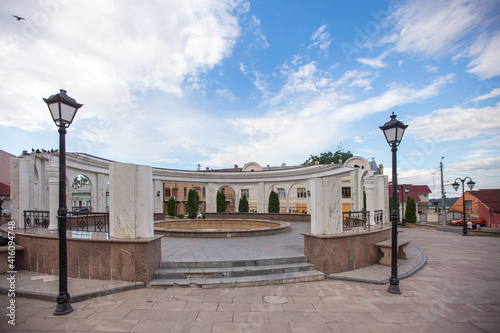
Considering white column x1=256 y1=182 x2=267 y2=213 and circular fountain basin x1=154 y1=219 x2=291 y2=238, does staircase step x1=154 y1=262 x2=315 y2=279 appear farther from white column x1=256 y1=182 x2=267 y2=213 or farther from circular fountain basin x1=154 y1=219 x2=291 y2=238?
white column x1=256 y1=182 x2=267 y2=213

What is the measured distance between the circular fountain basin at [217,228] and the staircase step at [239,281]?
16.3 feet

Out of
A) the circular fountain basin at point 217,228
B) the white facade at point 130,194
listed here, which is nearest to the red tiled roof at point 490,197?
the white facade at point 130,194

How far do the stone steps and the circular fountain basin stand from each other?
174 inches

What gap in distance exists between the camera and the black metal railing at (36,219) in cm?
841

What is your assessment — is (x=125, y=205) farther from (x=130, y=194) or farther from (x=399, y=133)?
(x=399, y=133)

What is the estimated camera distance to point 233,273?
613 cm

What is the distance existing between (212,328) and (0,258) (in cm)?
683

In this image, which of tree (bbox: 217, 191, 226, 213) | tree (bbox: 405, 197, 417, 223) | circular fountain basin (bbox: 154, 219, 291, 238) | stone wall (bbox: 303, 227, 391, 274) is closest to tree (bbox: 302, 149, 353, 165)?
tree (bbox: 405, 197, 417, 223)

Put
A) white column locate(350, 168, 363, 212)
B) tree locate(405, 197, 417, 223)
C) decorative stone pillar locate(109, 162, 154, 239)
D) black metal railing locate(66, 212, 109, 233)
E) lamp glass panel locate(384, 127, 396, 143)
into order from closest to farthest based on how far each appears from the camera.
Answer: lamp glass panel locate(384, 127, 396, 143) < decorative stone pillar locate(109, 162, 154, 239) < black metal railing locate(66, 212, 109, 233) < white column locate(350, 168, 363, 212) < tree locate(405, 197, 417, 223)

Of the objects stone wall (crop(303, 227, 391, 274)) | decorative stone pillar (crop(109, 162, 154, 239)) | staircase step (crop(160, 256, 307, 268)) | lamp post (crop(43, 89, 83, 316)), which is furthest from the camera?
stone wall (crop(303, 227, 391, 274))

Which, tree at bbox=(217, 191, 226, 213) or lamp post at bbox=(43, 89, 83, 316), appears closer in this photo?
lamp post at bbox=(43, 89, 83, 316)

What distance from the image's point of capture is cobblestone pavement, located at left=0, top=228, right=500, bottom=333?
4.11 meters

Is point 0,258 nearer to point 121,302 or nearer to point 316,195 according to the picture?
point 121,302

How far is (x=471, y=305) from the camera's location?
4.96 m
